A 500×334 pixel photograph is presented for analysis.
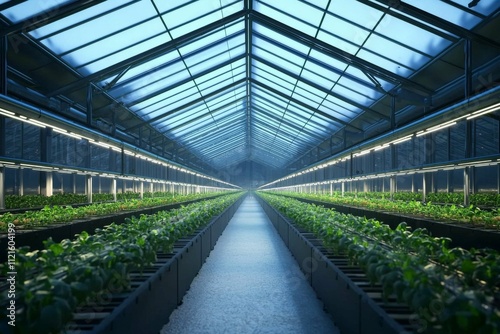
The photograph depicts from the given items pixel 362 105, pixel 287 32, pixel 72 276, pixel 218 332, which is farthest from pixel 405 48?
pixel 72 276

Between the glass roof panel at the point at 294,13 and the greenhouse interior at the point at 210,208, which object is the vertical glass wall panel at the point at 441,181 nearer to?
the greenhouse interior at the point at 210,208

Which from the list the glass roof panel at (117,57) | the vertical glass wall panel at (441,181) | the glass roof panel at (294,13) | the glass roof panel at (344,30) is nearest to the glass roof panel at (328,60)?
the glass roof panel at (294,13)

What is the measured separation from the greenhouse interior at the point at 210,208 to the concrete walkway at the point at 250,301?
47 mm

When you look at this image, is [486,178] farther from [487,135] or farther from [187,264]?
[187,264]

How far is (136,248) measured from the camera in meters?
4.51

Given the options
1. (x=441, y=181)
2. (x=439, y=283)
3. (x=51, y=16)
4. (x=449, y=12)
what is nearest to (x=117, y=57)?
(x=51, y=16)

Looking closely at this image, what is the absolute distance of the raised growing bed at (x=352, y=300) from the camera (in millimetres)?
3215

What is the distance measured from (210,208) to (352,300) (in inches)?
438

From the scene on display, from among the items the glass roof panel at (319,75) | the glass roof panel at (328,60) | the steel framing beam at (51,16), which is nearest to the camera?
the steel framing beam at (51,16)

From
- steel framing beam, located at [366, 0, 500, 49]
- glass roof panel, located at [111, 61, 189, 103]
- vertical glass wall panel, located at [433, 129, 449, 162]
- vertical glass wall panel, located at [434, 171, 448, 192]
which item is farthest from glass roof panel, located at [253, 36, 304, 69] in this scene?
vertical glass wall panel, located at [434, 171, 448, 192]

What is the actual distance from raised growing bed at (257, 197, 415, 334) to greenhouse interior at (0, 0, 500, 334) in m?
0.03

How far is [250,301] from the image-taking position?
6.67 metres

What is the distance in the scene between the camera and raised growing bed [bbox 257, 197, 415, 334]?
Answer: 3.21 metres

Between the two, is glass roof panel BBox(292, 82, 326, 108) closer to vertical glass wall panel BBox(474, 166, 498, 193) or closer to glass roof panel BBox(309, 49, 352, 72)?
glass roof panel BBox(309, 49, 352, 72)
